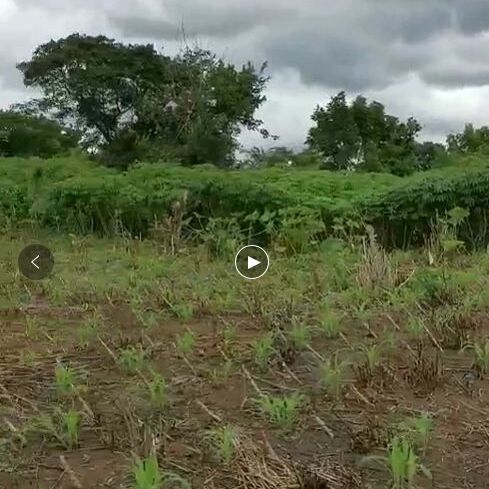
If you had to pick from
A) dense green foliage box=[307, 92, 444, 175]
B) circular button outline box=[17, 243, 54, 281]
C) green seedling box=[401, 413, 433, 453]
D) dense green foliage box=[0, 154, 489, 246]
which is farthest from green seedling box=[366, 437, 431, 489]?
dense green foliage box=[307, 92, 444, 175]

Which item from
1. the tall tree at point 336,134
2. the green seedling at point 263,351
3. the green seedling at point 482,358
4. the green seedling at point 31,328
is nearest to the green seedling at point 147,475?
the green seedling at point 263,351

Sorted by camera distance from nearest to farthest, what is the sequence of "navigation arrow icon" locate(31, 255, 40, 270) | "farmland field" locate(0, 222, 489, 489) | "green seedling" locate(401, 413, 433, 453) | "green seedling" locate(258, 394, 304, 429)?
"farmland field" locate(0, 222, 489, 489) → "green seedling" locate(401, 413, 433, 453) → "green seedling" locate(258, 394, 304, 429) → "navigation arrow icon" locate(31, 255, 40, 270)

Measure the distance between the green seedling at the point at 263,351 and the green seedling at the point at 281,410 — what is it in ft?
1.71

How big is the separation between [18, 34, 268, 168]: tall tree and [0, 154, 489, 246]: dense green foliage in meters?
5.83

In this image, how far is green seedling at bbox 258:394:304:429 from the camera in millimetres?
2571

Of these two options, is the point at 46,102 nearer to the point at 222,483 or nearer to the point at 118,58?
the point at 118,58

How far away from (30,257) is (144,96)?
43.8 ft

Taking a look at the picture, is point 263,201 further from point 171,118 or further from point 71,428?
point 171,118

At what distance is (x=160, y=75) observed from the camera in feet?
71.6

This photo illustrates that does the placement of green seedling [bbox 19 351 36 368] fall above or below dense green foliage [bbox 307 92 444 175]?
below

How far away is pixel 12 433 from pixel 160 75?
20.0 m

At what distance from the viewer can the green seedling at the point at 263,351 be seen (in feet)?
10.7

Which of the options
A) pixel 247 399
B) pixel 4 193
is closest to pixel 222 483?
pixel 247 399

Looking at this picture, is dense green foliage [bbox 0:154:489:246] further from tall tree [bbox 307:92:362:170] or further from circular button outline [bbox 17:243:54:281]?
tall tree [bbox 307:92:362:170]
